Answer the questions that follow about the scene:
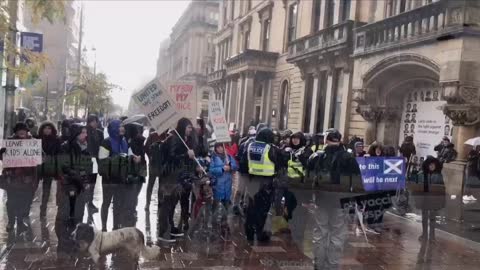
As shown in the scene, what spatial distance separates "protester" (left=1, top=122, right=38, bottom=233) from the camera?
7160 mm

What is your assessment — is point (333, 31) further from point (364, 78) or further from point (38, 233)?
point (38, 233)

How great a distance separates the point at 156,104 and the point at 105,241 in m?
2.51

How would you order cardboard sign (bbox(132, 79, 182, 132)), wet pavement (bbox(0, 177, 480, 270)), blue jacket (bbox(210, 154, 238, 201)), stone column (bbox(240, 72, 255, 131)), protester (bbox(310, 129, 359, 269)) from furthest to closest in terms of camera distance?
stone column (bbox(240, 72, 255, 131))
blue jacket (bbox(210, 154, 238, 201))
cardboard sign (bbox(132, 79, 182, 132))
wet pavement (bbox(0, 177, 480, 270))
protester (bbox(310, 129, 359, 269))

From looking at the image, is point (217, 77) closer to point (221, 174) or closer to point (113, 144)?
point (113, 144)

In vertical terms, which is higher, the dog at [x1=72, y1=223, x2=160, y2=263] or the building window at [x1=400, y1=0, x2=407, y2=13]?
the building window at [x1=400, y1=0, x2=407, y2=13]

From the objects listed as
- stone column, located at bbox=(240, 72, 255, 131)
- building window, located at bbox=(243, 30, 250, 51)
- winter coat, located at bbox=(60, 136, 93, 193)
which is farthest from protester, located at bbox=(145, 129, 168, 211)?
building window, located at bbox=(243, 30, 250, 51)

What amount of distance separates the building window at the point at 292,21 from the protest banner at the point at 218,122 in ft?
66.0

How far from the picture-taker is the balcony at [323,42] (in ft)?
63.6

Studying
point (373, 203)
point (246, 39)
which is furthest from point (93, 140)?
point (246, 39)

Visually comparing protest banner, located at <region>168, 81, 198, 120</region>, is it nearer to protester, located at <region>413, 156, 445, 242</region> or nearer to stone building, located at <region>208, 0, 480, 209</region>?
protester, located at <region>413, 156, 445, 242</region>

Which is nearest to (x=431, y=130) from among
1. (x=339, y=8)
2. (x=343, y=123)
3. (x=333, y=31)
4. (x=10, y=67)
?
(x=343, y=123)

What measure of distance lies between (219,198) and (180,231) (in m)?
0.80

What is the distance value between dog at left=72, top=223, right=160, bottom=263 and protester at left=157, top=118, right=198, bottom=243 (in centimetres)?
141

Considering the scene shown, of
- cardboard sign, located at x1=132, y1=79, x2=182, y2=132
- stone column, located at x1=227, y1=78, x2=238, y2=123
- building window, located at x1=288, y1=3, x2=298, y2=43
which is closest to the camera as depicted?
cardboard sign, located at x1=132, y1=79, x2=182, y2=132
